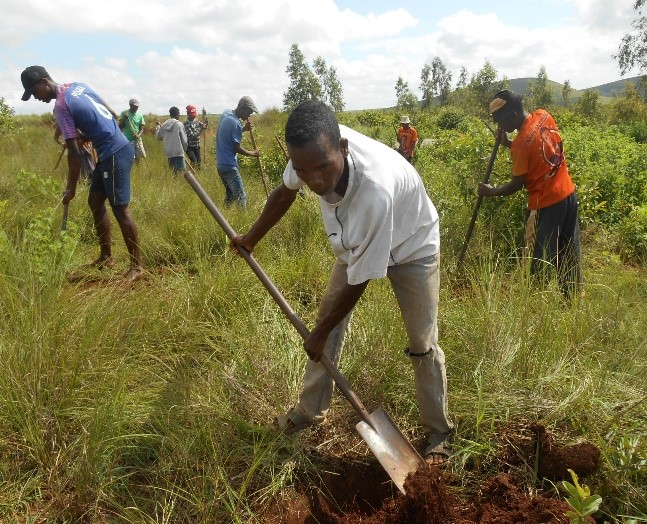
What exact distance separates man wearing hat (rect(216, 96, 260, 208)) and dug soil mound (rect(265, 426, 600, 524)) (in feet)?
14.5

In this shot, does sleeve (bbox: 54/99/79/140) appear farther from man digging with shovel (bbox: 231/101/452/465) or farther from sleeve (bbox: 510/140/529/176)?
sleeve (bbox: 510/140/529/176)

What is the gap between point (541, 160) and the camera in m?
3.61

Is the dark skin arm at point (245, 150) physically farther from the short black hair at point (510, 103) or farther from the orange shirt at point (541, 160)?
the orange shirt at point (541, 160)

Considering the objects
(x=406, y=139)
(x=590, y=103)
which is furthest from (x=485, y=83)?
(x=406, y=139)

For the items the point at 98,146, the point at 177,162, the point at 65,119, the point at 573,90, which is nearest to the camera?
the point at 65,119

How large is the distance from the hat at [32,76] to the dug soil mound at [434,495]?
3.57 metres

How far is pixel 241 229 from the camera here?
15.6ft

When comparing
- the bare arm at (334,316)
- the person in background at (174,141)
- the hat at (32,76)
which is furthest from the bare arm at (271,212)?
the person in background at (174,141)

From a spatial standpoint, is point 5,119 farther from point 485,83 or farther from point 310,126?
point 485,83

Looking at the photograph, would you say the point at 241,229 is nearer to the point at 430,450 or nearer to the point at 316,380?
the point at 316,380

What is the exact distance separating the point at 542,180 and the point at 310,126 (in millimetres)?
2667

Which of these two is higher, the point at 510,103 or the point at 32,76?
the point at 32,76

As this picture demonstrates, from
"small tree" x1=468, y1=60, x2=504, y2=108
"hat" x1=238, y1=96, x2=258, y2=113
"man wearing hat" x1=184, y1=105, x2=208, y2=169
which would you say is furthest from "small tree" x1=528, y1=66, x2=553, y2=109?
"hat" x1=238, y1=96, x2=258, y2=113

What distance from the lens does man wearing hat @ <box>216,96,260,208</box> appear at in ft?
20.5
